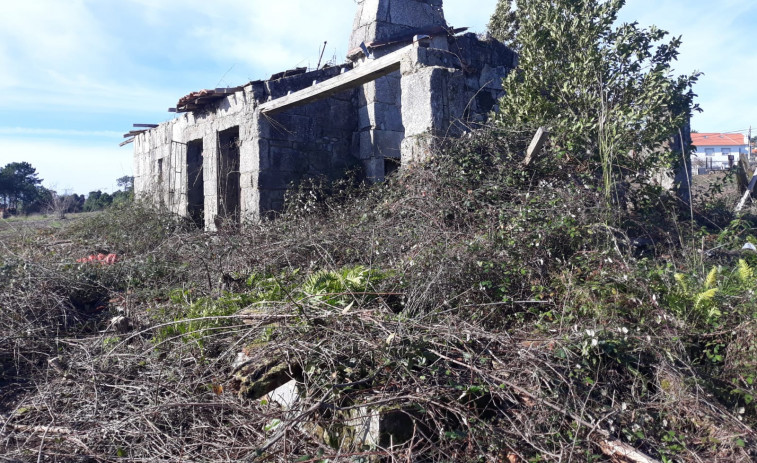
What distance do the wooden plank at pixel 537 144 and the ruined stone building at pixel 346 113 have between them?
42.3 inches

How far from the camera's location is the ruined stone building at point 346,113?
6.36m

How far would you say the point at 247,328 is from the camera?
3.45 meters

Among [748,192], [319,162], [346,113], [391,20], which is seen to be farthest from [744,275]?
[391,20]

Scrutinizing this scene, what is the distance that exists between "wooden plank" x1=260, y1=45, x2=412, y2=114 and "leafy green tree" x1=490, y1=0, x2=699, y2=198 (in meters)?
1.42

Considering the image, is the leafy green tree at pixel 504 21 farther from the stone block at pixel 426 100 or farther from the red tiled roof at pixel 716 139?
the red tiled roof at pixel 716 139

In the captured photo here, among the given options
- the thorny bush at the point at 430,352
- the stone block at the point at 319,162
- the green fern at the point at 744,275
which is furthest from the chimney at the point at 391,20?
the green fern at the point at 744,275

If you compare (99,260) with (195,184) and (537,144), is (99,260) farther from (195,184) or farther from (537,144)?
(537,144)

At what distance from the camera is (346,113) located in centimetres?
855

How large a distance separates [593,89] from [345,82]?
2875 mm

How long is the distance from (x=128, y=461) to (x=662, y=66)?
19.8ft

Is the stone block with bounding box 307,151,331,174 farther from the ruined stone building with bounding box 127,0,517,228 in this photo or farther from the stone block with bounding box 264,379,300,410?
the stone block with bounding box 264,379,300,410

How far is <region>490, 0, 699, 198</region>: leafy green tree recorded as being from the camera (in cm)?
557

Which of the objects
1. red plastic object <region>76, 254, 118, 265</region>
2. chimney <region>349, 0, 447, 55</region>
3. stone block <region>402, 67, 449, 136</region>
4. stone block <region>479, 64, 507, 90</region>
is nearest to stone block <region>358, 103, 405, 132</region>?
chimney <region>349, 0, 447, 55</region>

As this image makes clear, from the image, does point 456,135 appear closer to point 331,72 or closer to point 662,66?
point 662,66
